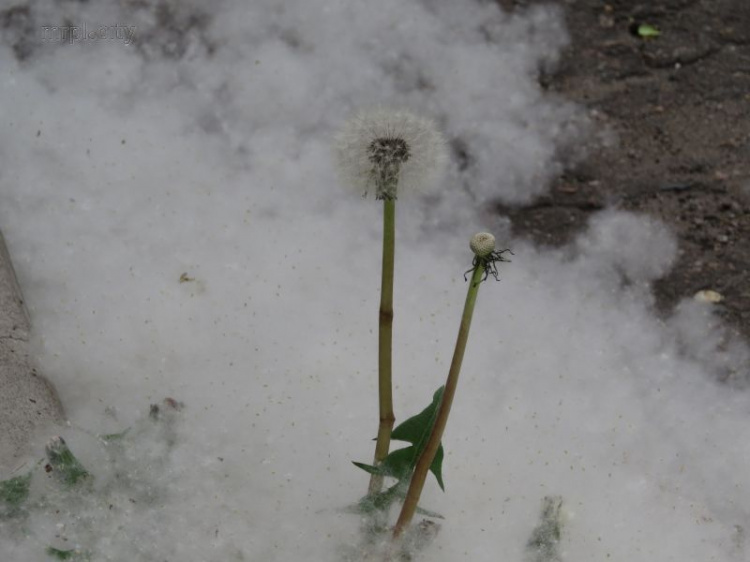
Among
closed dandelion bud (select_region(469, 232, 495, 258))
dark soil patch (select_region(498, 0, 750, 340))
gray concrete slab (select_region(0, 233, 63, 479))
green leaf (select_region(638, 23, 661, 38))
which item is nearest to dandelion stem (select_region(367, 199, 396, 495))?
closed dandelion bud (select_region(469, 232, 495, 258))

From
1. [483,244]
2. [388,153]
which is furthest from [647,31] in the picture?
[483,244]

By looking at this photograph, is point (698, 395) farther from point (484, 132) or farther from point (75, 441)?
point (75, 441)

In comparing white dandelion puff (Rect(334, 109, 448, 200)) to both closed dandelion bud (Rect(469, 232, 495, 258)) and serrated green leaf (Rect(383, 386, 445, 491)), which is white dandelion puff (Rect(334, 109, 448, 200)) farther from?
serrated green leaf (Rect(383, 386, 445, 491))

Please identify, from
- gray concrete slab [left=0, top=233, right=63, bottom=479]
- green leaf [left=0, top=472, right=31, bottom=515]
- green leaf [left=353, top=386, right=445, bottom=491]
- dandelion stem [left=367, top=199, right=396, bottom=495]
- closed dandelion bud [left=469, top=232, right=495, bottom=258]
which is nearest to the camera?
closed dandelion bud [left=469, top=232, right=495, bottom=258]

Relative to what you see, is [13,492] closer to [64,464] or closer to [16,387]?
[64,464]

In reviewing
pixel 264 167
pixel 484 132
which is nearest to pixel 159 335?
pixel 264 167
